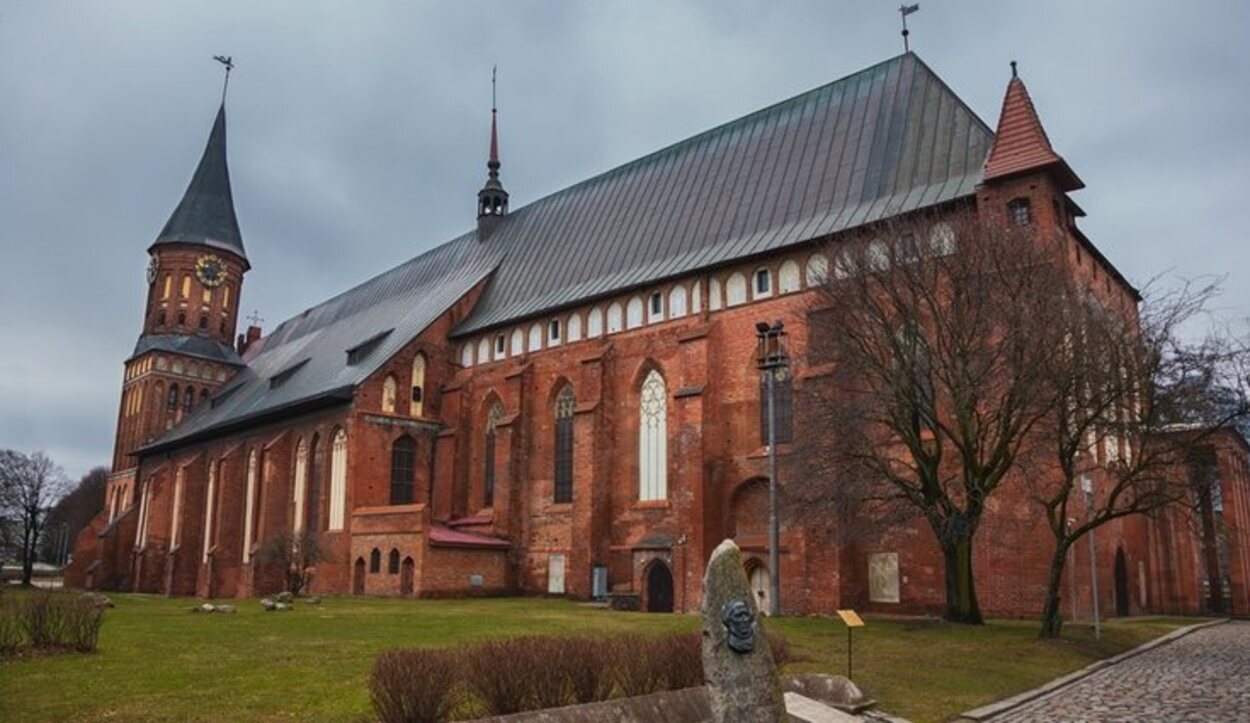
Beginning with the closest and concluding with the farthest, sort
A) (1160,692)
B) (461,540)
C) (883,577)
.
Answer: (1160,692) → (883,577) → (461,540)

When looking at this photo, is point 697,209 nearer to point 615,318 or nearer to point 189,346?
point 615,318

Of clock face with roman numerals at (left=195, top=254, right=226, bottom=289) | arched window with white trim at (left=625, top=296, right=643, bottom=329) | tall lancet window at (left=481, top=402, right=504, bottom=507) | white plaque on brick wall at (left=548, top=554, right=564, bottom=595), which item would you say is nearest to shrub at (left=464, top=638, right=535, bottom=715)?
white plaque on brick wall at (left=548, top=554, right=564, bottom=595)

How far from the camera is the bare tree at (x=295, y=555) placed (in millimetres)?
35188

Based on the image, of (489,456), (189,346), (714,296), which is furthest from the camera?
(189,346)

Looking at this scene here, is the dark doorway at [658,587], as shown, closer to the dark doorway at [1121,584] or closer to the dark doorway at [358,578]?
the dark doorway at [358,578]

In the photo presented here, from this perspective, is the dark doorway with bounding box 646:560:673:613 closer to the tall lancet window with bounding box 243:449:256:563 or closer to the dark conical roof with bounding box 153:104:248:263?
the tall lancet window with bounding box 243:449:256:563

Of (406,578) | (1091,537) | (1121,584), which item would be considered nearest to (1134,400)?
(1091,537)

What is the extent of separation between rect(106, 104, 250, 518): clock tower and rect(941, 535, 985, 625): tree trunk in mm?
49776

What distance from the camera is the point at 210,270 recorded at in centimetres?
6047

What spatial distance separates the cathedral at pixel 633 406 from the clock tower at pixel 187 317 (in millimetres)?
11497

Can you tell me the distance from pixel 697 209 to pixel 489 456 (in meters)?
12.7

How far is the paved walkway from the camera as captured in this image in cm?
1112

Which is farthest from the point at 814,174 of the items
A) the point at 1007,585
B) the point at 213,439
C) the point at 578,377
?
the point at 213,439

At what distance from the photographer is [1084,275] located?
83.9 feet
